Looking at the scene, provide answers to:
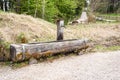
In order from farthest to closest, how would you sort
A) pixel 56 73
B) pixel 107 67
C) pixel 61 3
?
1. pixel 61 3
2. pixel 107 67
3. pixel 56 73

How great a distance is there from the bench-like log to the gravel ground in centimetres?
33

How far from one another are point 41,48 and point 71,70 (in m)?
1.29

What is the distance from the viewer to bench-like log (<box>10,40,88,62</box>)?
6707mm

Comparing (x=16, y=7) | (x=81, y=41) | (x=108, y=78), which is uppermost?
(x=16, y=7)

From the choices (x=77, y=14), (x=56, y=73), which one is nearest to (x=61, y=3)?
(x=77, y=14)

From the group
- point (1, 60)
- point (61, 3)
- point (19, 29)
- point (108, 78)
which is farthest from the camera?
point (61, 3)

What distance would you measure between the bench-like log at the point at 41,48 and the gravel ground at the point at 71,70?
0.33 m

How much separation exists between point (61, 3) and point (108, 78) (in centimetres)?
1505

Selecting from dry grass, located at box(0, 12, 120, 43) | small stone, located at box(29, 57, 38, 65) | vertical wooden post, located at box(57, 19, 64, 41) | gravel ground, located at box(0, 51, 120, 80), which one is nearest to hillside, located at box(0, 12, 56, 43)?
dry grass, located at box(0, 12, 120, 43)

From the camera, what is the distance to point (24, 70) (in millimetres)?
6730

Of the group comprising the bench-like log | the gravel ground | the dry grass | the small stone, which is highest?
the dry grass

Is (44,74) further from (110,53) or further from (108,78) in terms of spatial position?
(110,53)

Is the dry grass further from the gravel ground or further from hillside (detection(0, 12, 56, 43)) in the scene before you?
the gravel ground

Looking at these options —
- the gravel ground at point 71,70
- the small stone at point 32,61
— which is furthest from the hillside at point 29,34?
the gravel ground at point 71,70
